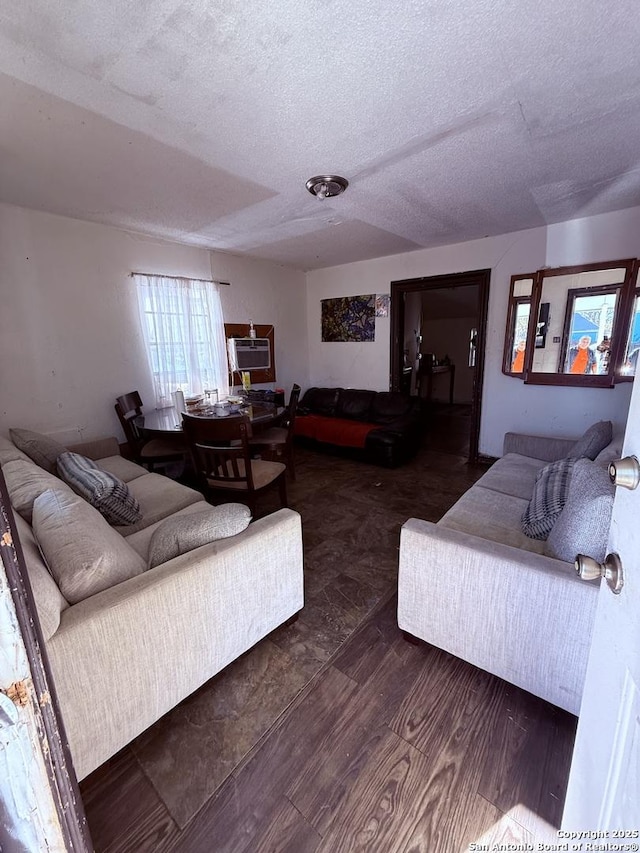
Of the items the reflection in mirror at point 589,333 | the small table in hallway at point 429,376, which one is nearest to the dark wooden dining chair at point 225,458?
the reflection in mirror at point 589,333

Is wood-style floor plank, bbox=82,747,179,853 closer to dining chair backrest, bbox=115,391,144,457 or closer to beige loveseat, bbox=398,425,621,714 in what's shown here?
beige loveseat, bbox=398,425,621,714

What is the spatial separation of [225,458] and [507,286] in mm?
3278

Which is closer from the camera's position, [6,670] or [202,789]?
[6,670]

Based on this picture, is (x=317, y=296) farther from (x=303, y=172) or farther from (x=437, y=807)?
(x=437, y=807)

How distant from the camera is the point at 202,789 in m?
1.09

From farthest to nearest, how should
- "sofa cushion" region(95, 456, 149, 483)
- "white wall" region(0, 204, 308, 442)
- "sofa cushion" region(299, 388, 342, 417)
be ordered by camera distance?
"sofa cushion" region(299, 388, 342, 417) < "white wall" region(0, 204, 308, 442) < "sofa cushion" region(95, 456, 149, 483)

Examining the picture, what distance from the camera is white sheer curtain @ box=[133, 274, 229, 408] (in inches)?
136

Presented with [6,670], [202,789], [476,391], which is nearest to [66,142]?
[6,670]

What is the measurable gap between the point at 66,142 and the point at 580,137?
105 inches

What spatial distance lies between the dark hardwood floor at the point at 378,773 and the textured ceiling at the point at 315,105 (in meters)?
2.22

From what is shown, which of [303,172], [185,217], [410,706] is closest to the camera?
[410,706]

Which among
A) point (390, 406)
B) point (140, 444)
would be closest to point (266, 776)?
point (140, 444)

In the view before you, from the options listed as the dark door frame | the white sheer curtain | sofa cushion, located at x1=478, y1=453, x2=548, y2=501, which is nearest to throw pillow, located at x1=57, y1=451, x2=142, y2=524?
the white sheer curtain

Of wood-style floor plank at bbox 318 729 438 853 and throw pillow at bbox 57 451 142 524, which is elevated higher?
throw pillow at bbox 57 451 142 524
